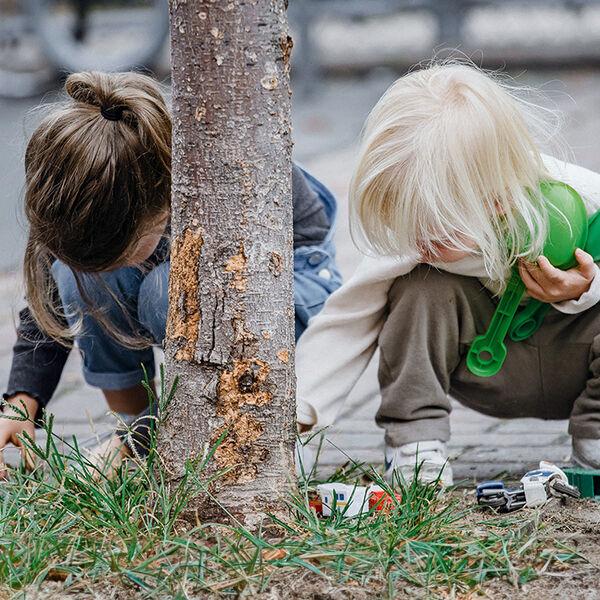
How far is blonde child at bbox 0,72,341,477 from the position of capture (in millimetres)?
2168

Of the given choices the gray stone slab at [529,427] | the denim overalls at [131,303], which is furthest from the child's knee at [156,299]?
the gray stone slab at [529,427]

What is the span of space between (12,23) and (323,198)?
10777mm

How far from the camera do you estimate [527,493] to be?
1919mm

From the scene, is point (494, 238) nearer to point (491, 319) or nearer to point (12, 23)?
point (491, 319)

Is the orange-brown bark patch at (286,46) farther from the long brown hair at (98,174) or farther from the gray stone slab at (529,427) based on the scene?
the gray stone slab at (529,427)

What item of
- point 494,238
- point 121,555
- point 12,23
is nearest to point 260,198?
point 494,238

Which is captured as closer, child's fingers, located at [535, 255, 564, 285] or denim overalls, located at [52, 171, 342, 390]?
child's fingers, located at [535, 255, 564, 285]

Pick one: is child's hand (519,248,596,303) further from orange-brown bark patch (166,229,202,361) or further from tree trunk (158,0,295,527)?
orange-brown bark patch (166,229,202,361)

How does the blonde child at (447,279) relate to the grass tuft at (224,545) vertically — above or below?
above

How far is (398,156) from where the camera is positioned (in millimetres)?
1989

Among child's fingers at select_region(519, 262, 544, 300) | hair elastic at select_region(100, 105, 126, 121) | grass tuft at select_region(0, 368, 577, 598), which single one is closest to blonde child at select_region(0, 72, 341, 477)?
hair elastic at select_region(100, 105, 126, 121)

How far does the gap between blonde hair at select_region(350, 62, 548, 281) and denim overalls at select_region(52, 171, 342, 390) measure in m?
0.57

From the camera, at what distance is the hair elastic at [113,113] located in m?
2.23

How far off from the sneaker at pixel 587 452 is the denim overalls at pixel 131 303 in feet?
2.59
